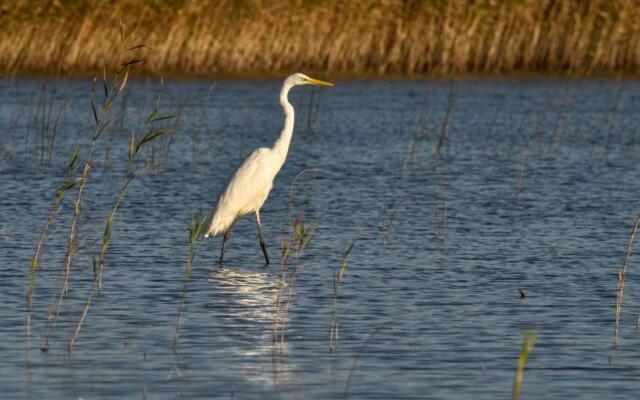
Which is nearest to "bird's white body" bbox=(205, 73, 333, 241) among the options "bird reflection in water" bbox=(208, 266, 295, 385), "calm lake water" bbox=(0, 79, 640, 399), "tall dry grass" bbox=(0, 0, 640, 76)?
A: "calm lake water" bbox=(0, 79, 640, 399)

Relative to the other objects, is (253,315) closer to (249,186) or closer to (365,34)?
(249,186)

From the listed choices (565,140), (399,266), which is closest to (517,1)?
(565,140)

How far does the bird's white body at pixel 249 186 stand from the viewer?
11.4 meters

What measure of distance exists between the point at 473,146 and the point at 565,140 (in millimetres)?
1350

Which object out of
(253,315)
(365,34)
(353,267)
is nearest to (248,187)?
(353,267)

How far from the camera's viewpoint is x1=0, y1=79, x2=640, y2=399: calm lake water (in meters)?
7.15

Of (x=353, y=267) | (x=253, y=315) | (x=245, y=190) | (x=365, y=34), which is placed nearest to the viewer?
(x=253, y=315)

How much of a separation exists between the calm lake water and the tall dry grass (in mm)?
5143

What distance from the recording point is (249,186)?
11578 millimetres

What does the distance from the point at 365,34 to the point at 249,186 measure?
630 inches

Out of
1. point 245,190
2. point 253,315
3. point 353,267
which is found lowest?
point 353,267

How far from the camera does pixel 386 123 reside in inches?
865

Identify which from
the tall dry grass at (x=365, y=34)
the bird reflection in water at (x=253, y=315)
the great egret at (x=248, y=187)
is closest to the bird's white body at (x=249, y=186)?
the great egret at (x=248, y=187)

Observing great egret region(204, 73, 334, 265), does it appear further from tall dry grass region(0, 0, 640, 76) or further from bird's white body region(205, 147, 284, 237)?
tall dry grass region(0, 0, 640, 76)
